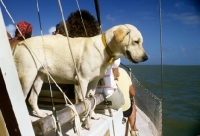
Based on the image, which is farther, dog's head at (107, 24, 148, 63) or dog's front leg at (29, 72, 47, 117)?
dog's front leg at (29, 72, 47, 117)

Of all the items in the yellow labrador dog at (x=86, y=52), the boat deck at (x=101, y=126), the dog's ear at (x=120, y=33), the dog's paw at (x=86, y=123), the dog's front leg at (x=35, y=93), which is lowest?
the boat deck at (x=101, y=126)

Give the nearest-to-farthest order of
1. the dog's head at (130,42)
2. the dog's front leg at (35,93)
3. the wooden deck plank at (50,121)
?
the wooden deck plank at (50,121)
the dog's head at (130,42)
the dog's front leg at (35,93)

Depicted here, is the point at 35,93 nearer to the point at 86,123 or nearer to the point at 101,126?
the point at 86,123

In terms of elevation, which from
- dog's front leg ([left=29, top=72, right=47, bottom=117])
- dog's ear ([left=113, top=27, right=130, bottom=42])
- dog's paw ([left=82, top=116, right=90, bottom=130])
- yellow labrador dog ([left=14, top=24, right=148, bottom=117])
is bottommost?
dog's paw ([left=82, top=116, right=90, bottom=130])

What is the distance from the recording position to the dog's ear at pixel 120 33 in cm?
195

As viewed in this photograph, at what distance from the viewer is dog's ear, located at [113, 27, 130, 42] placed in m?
1.95

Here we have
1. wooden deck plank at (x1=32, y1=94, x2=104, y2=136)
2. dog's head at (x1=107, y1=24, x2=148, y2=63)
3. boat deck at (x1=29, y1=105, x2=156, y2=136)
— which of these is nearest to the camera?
wooden deck plank at (x1=32, y1=94, x2=104, y2=136)

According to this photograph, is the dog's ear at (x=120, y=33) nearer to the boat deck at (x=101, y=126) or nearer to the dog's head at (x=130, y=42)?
the dog's head at (x=130, y=42)

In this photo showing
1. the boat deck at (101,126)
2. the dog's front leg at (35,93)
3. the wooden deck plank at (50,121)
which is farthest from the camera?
the dog's front leg at (35,93)

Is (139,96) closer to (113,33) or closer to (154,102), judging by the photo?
(154,102)

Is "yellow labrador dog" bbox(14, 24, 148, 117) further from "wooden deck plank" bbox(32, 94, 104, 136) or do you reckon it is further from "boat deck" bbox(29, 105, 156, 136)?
"wooden deck plank" bbox(32, 94, 104, 136)

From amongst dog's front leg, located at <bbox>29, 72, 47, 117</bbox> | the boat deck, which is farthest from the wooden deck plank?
dog's front leg, located at <bbox>29, 72, 47, 117</bbox>

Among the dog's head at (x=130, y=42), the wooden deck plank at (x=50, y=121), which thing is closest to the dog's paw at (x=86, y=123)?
the wooden deck plank at (x=50, y=121)

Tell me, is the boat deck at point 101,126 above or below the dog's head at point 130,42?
below
